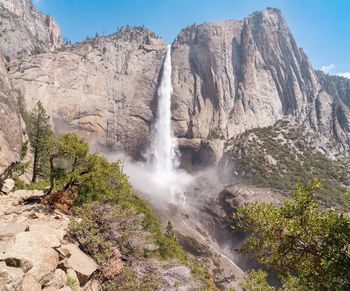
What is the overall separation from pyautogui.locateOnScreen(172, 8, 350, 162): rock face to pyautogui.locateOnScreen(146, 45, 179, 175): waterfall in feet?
11.1

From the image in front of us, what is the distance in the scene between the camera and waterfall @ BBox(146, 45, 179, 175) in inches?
2901

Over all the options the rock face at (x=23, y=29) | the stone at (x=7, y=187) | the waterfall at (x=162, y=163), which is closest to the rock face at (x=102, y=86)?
the waterfall at (x=162, y=163)

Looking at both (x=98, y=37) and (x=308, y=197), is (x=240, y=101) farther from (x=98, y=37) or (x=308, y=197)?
(x=308, y=197)

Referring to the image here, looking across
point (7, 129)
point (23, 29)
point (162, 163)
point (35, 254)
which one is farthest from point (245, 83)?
point (23, 29)

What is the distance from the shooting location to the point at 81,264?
8.15 metres

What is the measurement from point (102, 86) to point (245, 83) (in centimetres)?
5727

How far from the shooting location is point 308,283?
652 cm

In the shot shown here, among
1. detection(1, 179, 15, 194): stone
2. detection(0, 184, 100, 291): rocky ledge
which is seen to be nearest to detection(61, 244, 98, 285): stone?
detection(0, 184, 100, 291): rocky ledge

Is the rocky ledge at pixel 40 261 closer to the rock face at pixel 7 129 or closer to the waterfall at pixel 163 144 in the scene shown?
the rock face at pixel 7 129

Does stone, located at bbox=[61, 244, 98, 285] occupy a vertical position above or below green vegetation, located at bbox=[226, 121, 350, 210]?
below

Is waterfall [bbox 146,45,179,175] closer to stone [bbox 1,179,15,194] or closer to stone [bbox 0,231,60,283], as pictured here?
stone [bbox 1,179,15,194]

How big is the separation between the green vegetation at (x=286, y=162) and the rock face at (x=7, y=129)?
2064 inches

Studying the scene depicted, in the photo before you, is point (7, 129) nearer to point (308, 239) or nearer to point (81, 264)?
point (81, 264)

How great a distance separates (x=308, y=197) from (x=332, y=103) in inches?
4189
